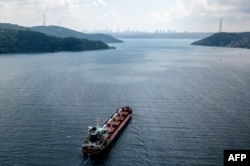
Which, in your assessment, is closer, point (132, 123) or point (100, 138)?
point (100, 138)

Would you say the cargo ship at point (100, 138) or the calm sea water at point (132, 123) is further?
the cargo ship at point (100, 138)

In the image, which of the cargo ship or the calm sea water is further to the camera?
the cargo ship

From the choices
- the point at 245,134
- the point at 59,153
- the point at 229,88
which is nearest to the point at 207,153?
the point at 245,134

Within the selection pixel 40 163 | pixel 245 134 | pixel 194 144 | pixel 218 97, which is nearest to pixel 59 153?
pixel 40 163

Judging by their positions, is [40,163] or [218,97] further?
[218,97]

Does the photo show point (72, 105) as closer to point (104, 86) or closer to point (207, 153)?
Answer: point (104, 86)

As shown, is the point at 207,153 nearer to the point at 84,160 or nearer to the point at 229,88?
the point at 84,160

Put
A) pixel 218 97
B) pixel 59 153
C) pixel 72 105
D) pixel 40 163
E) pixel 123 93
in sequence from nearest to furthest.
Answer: pixel 40 163 → pixel 59 153 → pixel 72 105 → pixel 218 97 → pixel 123 93

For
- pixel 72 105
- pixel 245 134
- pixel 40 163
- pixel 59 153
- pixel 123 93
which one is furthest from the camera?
pixel 123 93

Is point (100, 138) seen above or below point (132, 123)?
above
